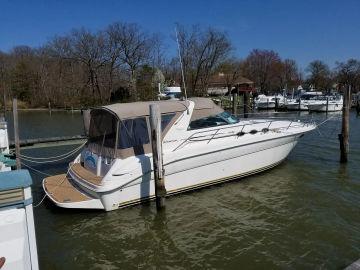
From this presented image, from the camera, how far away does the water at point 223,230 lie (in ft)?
23.8

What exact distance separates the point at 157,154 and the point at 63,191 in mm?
2882

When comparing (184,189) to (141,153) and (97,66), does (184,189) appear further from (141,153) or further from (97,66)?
(97,66)

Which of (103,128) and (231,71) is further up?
(231,71)

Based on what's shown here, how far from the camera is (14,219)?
12.0ft

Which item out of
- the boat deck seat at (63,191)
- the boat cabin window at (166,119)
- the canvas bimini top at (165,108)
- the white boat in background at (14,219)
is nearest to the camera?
the white boat in background at (14,219)

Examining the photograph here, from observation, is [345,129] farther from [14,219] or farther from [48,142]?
[14,219]

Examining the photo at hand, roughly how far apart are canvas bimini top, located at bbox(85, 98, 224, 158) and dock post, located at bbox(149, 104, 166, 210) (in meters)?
0.76

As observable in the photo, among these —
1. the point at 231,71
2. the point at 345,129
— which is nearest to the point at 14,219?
the point at 345,129

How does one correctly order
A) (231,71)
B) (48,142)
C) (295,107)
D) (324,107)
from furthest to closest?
(231,71), (295,107), (324,107), (48,142)

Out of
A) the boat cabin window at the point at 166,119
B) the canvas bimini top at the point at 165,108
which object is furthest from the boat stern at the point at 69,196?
the boat cabin window at the point at 166,119

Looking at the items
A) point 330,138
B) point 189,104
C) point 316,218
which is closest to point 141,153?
point 189,104

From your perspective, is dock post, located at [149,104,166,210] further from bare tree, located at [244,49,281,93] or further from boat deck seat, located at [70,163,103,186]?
bare tree, located at [244,49,281,93]

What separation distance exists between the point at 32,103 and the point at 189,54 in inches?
1123

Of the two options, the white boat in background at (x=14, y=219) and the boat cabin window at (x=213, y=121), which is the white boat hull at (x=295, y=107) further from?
the white boat in background at (x=14, y=219)
